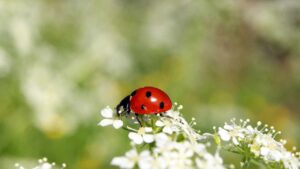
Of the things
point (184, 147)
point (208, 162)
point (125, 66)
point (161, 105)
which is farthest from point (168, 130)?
point (125, 66)

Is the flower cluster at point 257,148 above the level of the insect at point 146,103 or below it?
below

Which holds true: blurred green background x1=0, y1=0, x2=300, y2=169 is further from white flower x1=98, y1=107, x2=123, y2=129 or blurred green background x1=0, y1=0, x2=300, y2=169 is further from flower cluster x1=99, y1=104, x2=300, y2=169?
flower cluster x1=99, y1=104, x2=300, y2=169

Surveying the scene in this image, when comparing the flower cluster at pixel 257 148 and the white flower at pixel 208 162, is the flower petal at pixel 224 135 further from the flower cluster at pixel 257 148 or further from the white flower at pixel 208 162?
the white flower at pixel 208 162

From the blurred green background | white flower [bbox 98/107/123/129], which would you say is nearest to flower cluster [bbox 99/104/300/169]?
white flower [bbox 98/107/123/129]

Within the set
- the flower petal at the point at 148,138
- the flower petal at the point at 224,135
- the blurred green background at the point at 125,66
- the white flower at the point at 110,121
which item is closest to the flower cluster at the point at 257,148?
the flower petal at the point at 224,135

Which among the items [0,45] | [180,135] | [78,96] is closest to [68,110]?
[78,96]

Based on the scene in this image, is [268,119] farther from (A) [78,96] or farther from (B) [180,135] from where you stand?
(B) [180,135]
